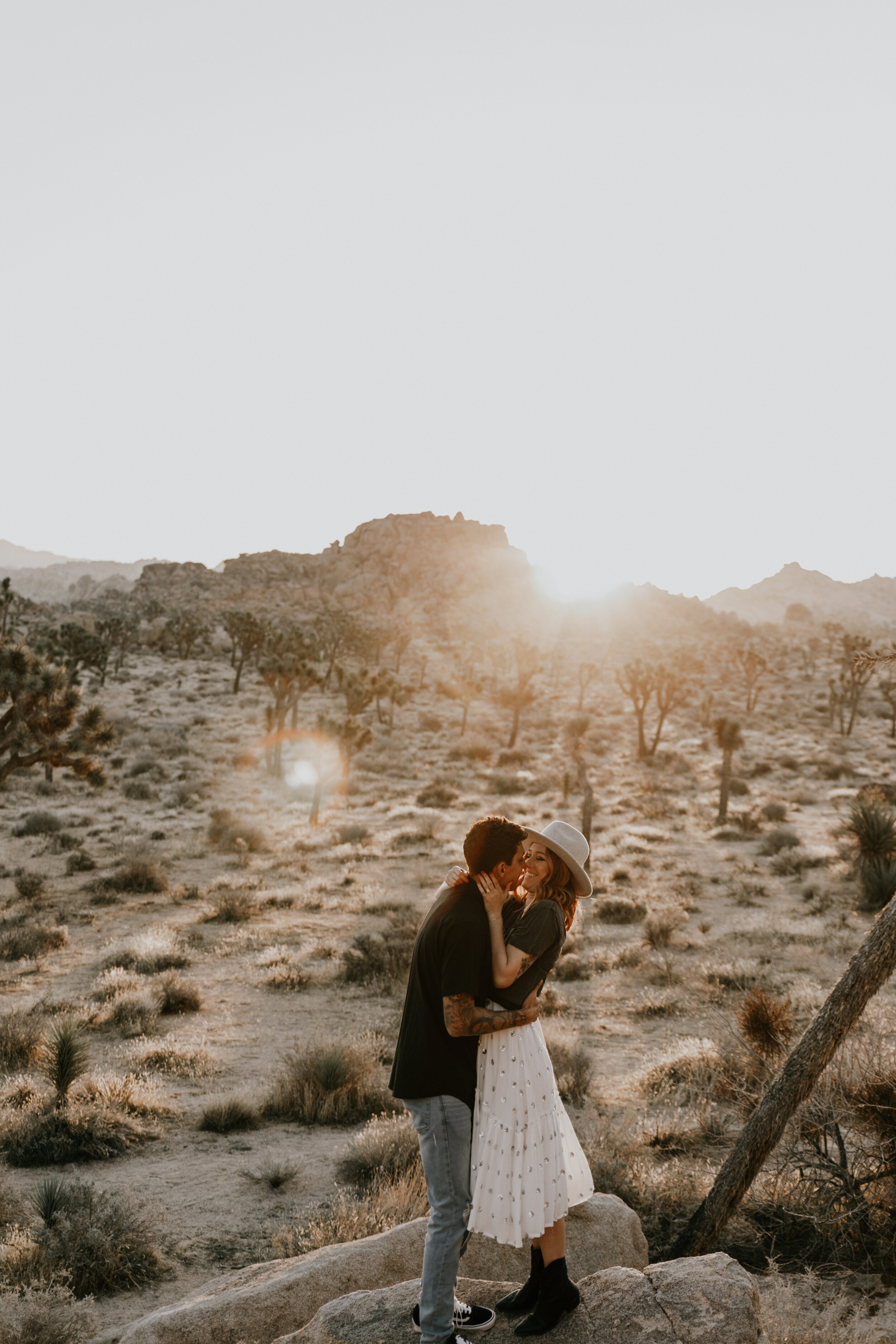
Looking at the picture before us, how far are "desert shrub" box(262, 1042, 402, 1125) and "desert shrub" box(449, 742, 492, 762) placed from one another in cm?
2820

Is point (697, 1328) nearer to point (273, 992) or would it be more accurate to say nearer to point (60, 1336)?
point (60, 1336)

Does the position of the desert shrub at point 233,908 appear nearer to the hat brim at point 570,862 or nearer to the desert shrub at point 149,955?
the desert shrub at point 149,955

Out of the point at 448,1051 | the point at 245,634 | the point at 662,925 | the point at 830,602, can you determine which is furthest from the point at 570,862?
the point at 830,602

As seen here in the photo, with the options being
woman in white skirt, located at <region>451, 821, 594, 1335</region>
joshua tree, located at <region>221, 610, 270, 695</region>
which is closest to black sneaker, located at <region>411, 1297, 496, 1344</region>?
woman in white skirt, located at <region>451, 821, 594, 1335</region>

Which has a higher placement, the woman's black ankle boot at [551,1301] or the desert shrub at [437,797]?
the woman's black ankle boot at [551,1301]

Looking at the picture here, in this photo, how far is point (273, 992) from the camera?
1181cm

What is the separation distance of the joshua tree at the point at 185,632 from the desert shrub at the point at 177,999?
55.4 metres

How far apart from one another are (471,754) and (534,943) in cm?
3441

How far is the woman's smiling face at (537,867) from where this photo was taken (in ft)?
11.4

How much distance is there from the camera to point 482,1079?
10.8 ft

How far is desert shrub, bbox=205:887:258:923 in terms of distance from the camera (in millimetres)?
15203

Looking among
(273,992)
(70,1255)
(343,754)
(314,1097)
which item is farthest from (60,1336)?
(343,754)

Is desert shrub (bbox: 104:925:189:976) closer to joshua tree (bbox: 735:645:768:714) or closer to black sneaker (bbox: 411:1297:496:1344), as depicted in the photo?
black sneaker (bbox: 411:1297:496:1344)

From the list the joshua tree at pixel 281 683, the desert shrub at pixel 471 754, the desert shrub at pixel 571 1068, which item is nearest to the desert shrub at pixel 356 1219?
the desert shrub at pixel 571 1068
